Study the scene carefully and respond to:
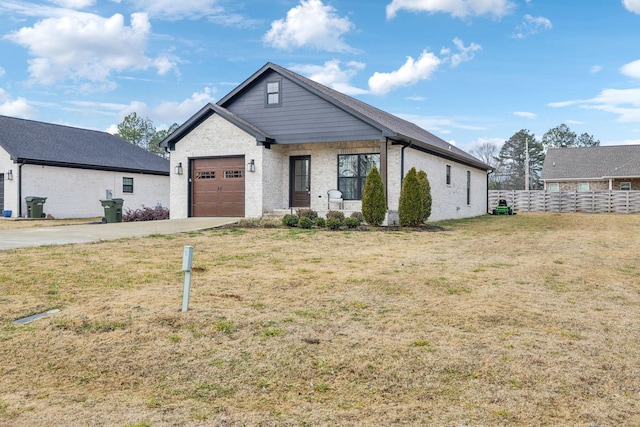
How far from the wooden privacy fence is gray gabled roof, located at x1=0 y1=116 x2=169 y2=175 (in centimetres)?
2331

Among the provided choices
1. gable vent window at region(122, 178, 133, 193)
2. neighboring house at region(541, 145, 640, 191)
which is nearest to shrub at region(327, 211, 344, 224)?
gable vent window at region(122, 178, 133, 193)

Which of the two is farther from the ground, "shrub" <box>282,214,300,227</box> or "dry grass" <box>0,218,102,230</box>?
"shrub" <box>282,214,300,227</box>

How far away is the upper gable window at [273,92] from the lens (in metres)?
18.4

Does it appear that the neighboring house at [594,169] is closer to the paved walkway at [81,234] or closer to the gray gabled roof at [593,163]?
the gray gabled roof at [593,163]

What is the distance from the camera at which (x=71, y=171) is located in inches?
963

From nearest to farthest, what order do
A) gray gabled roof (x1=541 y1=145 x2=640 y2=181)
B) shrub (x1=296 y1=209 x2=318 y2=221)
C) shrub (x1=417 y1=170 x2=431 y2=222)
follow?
shrub (x1=296 y1=209 x2=318 y2=221), shrub (x1=417 y1=170 x2=431 y2=222), gray gabled roof (x1=541 y1=145 x2=640 y2=181)

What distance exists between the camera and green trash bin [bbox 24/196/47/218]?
2177cm

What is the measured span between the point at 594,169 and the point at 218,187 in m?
30.7

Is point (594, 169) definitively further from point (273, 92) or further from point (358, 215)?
point (273, 92)

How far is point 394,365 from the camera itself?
3.70 meters

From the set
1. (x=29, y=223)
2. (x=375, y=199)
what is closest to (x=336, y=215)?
(x=375, y=199)

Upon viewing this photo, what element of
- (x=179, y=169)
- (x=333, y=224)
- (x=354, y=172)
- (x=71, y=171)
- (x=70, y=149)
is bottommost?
(x=333, y=224)

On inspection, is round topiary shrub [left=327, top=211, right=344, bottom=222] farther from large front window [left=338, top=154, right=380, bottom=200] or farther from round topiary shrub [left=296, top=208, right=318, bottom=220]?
large front window [left=338, top=154, right=380, bottom=200]

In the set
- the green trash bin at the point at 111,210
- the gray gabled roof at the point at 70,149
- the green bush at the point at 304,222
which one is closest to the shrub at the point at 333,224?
the green bush at the point at 304,222
